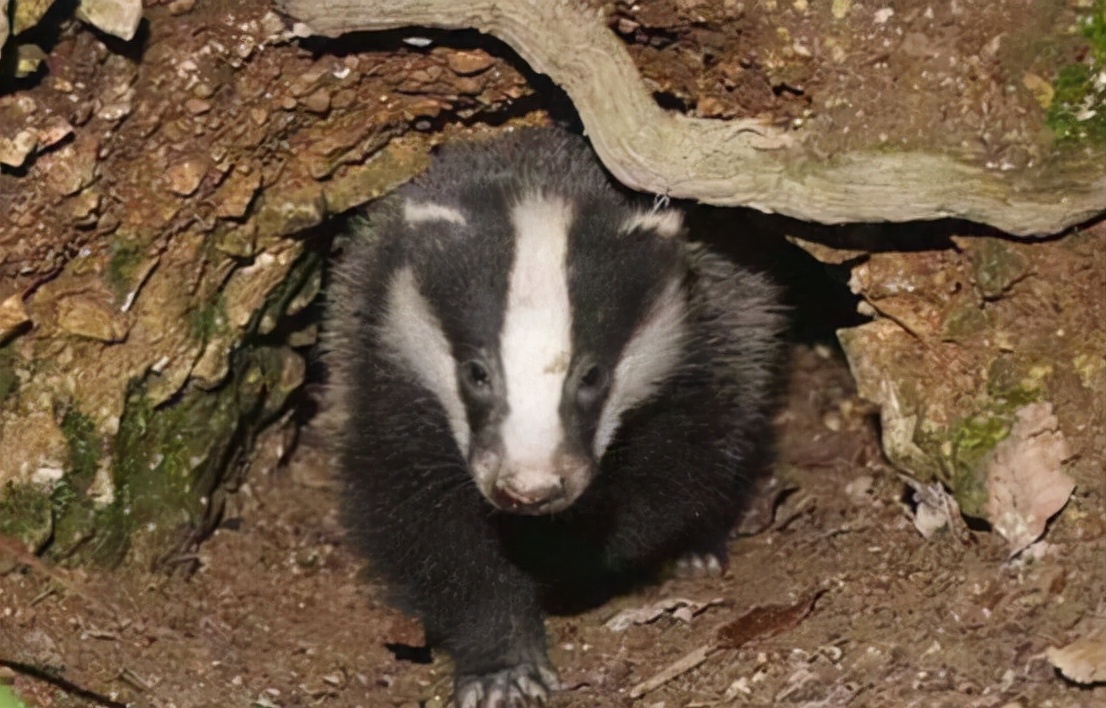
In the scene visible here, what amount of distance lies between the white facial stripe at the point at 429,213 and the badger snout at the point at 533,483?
0.67 metres

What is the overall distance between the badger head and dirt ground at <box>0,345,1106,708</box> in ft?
2.21

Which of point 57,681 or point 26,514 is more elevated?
point 26,514

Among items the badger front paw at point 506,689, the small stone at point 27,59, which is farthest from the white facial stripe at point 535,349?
the small stone at point 27,59

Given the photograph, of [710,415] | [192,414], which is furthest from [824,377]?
[192,414]

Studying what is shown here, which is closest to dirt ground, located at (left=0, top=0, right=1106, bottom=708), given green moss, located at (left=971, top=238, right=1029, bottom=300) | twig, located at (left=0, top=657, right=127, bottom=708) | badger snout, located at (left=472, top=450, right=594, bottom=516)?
twig, located at (left=0, top=657, right=127, bottom=708)

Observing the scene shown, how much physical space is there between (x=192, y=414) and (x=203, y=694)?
2.77ft

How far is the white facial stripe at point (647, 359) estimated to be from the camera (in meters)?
3.83

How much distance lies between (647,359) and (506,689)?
98cm

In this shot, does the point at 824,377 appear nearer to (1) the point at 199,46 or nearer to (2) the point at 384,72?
(2) the point at 384,72

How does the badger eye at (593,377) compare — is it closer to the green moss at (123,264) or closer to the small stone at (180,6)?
the green moss at (123,264)

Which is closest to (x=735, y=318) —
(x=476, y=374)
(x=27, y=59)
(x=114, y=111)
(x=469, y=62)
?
(x=476, y=374)

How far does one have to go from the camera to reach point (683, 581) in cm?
445

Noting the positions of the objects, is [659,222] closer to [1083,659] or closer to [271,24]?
[271,24]

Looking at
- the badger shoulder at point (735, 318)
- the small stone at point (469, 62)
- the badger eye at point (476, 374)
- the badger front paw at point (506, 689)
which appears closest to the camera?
the badger eye at point (476, 374)
